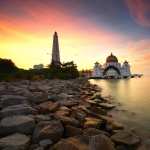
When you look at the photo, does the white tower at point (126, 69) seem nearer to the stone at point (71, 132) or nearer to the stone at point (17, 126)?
the stone at point (71, 132)

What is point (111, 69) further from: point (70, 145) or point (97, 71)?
point (70, 145)

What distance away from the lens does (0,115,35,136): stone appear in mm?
5289

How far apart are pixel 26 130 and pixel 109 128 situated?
2.69 m

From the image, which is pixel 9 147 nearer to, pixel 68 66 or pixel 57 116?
pixel 57 116

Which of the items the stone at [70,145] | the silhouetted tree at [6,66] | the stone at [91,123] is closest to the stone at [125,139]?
the stone at [91,123]

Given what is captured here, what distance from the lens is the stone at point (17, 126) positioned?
17.4 ft

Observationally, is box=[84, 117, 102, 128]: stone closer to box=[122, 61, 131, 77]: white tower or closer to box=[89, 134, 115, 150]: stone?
box=[89, 134, 115, 150]: stone

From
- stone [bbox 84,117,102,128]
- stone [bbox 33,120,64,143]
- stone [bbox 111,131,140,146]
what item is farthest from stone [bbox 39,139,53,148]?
stone [bbox 84,117,102,128]

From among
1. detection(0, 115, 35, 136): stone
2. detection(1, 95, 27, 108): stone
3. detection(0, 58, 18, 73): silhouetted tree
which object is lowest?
detection(0, 115, 35, 136): stone

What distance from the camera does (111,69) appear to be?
156 metres

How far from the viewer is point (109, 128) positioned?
6719 mm

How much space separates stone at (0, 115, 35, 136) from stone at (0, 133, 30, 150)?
0.37m

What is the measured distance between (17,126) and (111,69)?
15325 cm

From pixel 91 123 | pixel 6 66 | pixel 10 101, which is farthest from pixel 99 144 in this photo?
pixel 6 66
